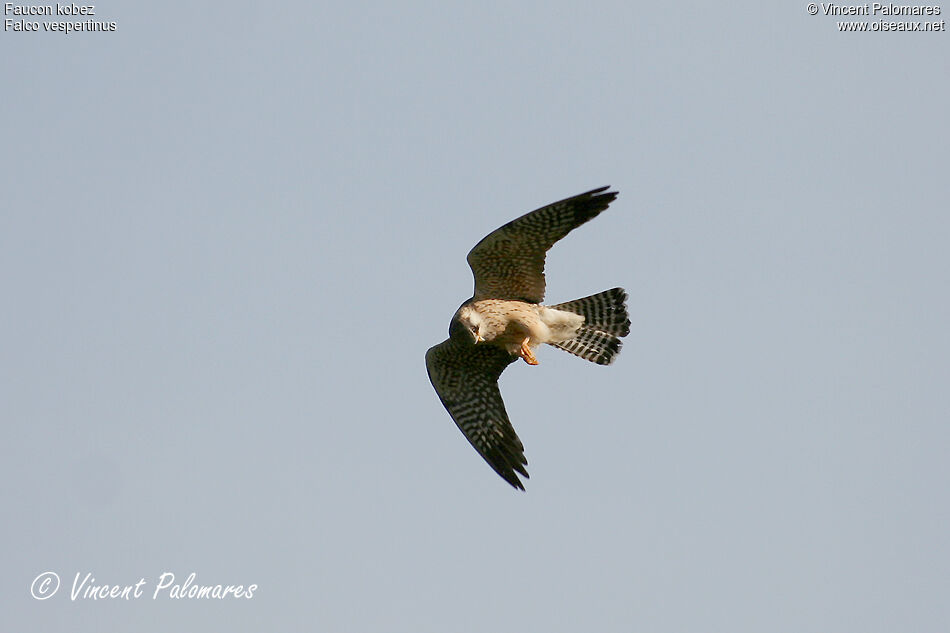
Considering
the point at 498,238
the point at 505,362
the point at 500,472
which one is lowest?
the point at 500,472

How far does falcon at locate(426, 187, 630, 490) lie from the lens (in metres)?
12.8

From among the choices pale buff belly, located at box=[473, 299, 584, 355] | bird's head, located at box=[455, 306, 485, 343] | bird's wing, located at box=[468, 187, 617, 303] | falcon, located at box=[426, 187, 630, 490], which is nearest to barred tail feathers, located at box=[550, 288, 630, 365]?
falcon, located at box=[426, 187, 630, 490]

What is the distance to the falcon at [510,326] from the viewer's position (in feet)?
42.1

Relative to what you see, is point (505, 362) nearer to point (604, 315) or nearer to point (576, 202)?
point (604, 315)

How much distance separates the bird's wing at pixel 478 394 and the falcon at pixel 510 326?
10 mm

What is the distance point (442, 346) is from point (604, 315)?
176 centimetres

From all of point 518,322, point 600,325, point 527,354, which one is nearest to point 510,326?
point 518,322

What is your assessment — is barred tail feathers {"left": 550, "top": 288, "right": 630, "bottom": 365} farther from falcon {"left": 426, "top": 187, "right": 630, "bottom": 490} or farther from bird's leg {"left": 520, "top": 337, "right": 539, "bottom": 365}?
bird's leg {"left": 520, "top": 337, "right": 539, "bottom": 365}

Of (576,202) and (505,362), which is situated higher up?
(576,202)

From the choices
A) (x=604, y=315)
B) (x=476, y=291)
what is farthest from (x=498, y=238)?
(x=604, y=315)

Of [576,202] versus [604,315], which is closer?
[576,202]

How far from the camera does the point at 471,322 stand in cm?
1282

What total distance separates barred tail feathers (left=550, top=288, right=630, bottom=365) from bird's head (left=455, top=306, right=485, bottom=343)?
1286 mm

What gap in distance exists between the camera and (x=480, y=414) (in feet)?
45.4
